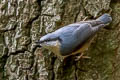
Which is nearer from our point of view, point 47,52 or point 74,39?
point 74,39

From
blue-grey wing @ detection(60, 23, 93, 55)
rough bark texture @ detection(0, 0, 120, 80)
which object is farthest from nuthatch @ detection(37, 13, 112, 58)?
rough bark texture @ detection(0, 0, 120, 80)

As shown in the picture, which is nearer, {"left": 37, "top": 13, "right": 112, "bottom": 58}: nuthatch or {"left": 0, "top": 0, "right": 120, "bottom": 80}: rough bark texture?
{"left": 37, "top": 13, "right": 112, "bottom": 58}: nuthatch

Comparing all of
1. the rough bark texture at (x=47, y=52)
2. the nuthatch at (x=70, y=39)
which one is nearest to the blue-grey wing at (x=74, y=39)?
the nuthatch at (x=70, y=39)

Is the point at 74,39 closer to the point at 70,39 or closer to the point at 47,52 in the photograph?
the point at 70,39

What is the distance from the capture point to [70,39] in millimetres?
5742

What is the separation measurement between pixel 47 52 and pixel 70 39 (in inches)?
11.2

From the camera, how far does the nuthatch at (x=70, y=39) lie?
5738 mm

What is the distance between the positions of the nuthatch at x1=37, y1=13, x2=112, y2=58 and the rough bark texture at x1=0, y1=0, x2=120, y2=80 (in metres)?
0.13

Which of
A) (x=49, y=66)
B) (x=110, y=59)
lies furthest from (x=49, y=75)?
(x=110, y=59)

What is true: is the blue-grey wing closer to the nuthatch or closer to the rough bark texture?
the nuthatch

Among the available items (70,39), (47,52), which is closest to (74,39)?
(70,39)

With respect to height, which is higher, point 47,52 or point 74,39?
point 74,39

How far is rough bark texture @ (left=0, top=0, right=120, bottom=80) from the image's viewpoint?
592cm

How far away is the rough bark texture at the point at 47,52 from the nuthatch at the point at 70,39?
134 millimetres
